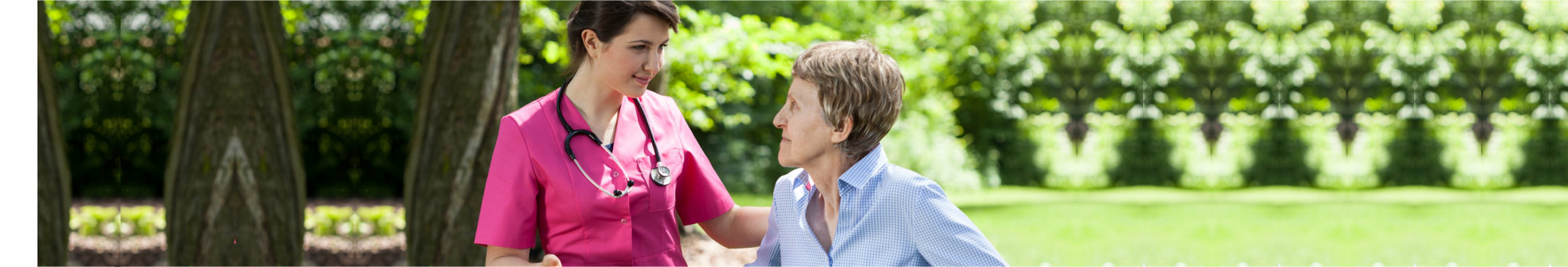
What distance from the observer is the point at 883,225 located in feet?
7.78

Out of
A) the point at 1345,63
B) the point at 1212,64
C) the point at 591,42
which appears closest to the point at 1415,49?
the point at 1345,63

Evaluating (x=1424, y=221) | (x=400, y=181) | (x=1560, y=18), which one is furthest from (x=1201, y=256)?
(x=400, y=181)

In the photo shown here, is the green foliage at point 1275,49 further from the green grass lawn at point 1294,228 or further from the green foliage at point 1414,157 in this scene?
the green foliage at point 1414,157

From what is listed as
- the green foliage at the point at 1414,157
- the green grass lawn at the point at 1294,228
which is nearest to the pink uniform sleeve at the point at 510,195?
the green grass lawn at the point at 1294,228

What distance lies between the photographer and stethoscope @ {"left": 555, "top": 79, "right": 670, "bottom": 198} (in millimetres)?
2531

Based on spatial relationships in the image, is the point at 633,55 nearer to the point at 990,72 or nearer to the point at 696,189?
the point at 696,189

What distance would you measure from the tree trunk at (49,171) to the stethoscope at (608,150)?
4433 mm

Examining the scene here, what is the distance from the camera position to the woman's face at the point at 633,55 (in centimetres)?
257

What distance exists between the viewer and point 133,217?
7383mm

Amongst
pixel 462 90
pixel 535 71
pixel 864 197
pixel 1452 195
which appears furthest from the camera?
pixel 1452 195

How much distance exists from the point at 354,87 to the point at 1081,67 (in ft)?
29.4

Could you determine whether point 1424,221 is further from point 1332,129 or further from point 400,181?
point 400,181

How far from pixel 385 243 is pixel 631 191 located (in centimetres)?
533

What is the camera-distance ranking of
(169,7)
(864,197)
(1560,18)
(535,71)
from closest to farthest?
(864,197)
(169,7)
(535,71)
(1560,18)
